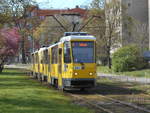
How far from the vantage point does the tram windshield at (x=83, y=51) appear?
24.8 metres

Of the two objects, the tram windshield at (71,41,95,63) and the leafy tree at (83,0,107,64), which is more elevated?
the leafy tree at (83,0,107,64)

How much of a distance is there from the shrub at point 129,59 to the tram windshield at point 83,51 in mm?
29029

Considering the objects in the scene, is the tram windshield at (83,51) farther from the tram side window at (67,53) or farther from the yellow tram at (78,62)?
the tram side window at (67,53)

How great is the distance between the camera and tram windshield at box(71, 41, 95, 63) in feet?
81.3

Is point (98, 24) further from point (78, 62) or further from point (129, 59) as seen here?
point (78, 62)

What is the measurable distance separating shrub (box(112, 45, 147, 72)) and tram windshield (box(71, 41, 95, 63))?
29.0 metres

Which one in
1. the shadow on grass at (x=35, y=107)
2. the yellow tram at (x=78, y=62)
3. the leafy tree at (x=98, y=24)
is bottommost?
the shadow on grass at (x=35, y=107)

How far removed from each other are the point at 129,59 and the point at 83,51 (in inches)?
1162

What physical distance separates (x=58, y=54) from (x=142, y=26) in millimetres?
52455

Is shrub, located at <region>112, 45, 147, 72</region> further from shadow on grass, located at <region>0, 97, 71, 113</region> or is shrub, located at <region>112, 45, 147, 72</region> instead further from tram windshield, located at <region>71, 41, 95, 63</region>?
shadow on grass, located at <region>0, 97, 71, 113</region>

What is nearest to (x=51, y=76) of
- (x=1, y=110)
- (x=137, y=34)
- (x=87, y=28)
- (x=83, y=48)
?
(x=83, y=48)

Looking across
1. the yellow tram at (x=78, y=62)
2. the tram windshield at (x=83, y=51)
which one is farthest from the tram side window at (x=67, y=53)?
the tram windshield at (x=83, y=51)

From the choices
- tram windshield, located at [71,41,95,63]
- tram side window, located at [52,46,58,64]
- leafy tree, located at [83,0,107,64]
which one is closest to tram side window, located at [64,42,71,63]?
tram windshield, located at [71,41,95,63]

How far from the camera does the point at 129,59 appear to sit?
2117 inches
